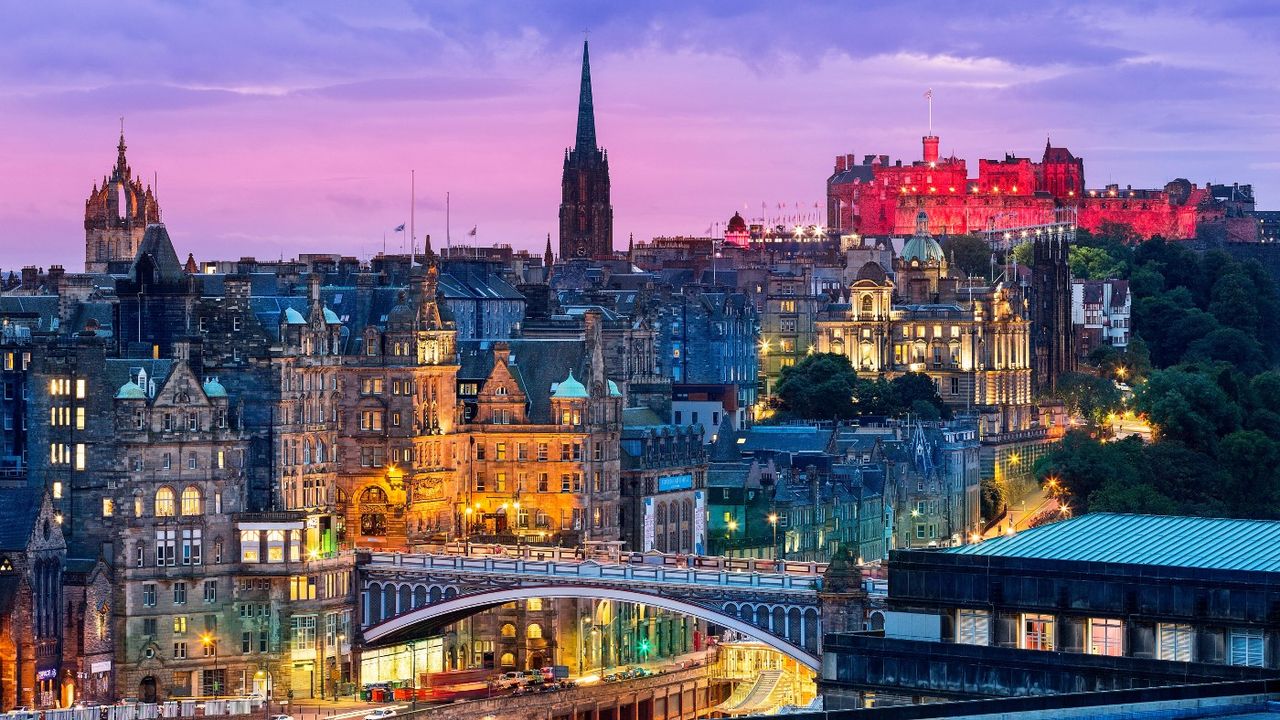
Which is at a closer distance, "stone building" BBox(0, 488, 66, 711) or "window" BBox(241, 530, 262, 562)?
"stone building" BBox(0, 488, 66, 711)

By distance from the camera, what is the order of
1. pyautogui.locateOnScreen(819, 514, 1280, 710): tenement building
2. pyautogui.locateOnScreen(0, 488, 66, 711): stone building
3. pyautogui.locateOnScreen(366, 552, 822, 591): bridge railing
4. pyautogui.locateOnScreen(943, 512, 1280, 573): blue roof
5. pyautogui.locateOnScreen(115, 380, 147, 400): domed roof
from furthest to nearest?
pyautogui.locateOnScreen(115, 380, 147, 400): domed roof < pyautogui.locateOnScreen(0, 488, 66, 711): stone building < pyautogui.locateOnScreen(366, 552, 822, 591): bridge railing < pyautogui.locateOnScreen(943, 512, 1280, 573): blue roof < pyautogui.locateOnScreen(819, 514, 1280, 710): tenement building

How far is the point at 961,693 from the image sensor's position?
126 metres

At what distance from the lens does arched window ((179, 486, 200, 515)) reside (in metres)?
176

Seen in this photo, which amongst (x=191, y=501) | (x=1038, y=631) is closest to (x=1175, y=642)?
(x=1038, y=631)

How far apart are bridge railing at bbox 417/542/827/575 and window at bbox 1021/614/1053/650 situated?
127 ft

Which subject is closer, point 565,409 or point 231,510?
point 231,510

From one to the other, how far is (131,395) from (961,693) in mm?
60940

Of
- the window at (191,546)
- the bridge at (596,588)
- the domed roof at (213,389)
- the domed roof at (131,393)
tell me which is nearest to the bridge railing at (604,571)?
the bridge at (596,588)

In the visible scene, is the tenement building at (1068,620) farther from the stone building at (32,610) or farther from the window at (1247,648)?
the stone building at (32,610)

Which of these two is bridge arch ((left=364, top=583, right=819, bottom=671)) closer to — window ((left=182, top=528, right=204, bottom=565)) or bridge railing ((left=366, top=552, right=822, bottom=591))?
bridge railing ((left=366, top=552, right=822, bottom=591))

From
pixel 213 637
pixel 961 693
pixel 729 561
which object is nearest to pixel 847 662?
pixel 961 693

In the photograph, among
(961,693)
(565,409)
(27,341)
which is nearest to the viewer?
(961,693)

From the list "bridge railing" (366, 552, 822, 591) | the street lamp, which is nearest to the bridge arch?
"bridge railing" (366, 552, 822, 591)

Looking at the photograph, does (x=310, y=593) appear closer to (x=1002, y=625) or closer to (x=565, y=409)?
(x=565, y=409)
